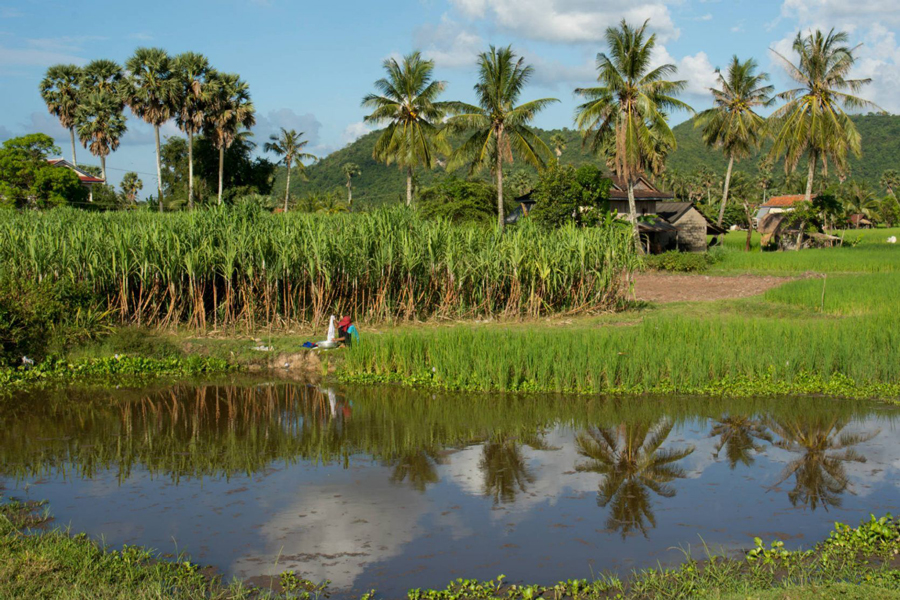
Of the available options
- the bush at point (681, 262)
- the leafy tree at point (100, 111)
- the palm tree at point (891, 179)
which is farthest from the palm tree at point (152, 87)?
the palm tree at point (891, 179)

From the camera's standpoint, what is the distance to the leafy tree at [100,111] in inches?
1978

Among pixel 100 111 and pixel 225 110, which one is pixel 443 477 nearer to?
pixel 225 110

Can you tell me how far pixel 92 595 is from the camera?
4578mm

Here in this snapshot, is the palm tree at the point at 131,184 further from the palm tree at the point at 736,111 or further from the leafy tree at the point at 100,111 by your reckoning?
the palm tree at the point at 736,111

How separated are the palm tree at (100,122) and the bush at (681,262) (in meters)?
38.3

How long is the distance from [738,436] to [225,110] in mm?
41624

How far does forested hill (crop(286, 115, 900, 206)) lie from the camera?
83.0 m

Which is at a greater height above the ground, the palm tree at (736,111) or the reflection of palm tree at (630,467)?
the palm tree at (736,111)

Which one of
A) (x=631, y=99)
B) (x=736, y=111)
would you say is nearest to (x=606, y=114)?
(x=631, y=99)

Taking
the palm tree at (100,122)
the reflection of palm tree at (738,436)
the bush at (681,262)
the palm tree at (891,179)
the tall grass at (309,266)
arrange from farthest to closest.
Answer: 1. the palm tree at (891,179)
2. the palm tree at (100,122)
3. the bush at (681,262)
4. the tall grass at (309,266)
5. the reflection of palm tree at (738,436)

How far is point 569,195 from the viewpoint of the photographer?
3194 cm

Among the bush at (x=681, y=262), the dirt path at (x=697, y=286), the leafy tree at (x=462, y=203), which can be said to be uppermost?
the leafy tree at (x=462, y=203)

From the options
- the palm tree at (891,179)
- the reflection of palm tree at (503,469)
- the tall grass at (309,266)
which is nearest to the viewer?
the reflection of palm tree at (503,469)

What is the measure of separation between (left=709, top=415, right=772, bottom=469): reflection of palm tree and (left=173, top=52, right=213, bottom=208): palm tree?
38.6m
